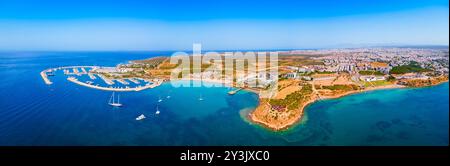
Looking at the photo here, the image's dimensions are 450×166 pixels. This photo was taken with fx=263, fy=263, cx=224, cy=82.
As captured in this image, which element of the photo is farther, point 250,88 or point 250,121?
point 250,88

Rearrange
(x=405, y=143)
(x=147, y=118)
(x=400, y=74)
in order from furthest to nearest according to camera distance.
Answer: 1. (x=400, y=74)
2. (x=147, y=118)
3. (x=405, y=143)

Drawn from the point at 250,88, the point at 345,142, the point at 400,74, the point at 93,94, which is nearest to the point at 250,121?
the point at 345,142

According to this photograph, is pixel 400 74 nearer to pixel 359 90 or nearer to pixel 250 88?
pixel 359 90

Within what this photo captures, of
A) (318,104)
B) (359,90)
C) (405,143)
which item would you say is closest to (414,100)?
(359,90)

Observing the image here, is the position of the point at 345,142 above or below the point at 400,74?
below

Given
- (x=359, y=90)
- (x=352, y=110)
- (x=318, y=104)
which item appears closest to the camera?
(x=352, y=110)
